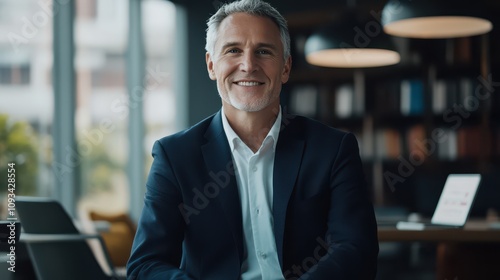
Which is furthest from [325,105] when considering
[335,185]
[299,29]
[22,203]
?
[335,185]

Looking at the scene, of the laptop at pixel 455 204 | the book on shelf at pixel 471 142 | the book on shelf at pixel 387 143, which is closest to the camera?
the laptop at pixel 455 204

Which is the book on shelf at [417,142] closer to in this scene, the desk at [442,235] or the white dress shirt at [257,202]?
the desk at [442,235]

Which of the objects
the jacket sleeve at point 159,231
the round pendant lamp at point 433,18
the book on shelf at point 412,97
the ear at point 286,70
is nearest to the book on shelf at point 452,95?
the book on shelf at point 412,97

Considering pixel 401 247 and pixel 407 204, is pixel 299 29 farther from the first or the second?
pixel 401 247

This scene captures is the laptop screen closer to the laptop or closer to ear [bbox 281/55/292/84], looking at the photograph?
the laptop

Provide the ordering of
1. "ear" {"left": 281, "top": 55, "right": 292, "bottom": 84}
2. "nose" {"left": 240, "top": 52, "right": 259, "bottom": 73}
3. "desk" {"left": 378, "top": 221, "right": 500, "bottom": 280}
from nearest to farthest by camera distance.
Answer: "nose" {"left": 240, "top": 52, "right": 259, "bottom": 73} < "ear" {"left": 281, "top": 55, "right": 292, "bottom": 84} < "desk" {"left": 378, "top": 221, "right": 500, "bottom": 280}

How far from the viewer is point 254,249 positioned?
1937 millimetres

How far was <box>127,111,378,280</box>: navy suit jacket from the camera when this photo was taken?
1890mm

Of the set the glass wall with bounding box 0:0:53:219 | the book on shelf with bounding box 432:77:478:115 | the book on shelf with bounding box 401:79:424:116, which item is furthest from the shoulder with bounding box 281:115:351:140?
the book on shelf with bounding box 401:79:424:116

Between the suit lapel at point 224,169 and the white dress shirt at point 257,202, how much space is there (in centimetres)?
3

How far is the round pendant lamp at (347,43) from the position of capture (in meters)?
5.01

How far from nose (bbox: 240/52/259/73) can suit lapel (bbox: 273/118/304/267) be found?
0.21 metres

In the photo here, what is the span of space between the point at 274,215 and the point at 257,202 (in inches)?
3.0

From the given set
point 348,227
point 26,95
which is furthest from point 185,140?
point 26,95
